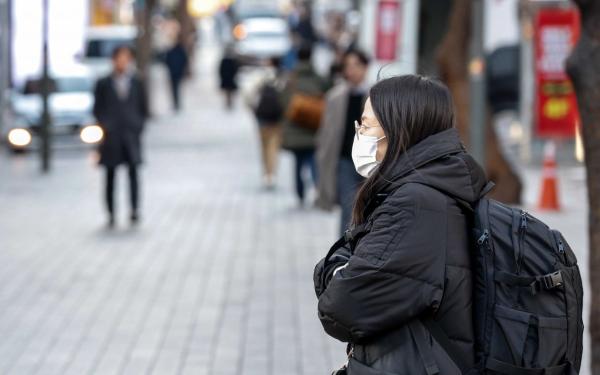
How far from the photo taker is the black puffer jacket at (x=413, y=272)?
341 centimetres

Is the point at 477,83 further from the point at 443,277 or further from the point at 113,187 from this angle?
the point at 443,277

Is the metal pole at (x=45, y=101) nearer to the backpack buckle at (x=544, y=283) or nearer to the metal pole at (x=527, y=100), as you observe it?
the metal pole at (x=527, y=100)

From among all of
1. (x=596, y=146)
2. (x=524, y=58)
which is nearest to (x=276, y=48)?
(x=524, y=58)

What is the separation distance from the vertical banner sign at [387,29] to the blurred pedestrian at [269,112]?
1.30 m

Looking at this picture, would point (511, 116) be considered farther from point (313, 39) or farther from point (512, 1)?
point (313, 39)

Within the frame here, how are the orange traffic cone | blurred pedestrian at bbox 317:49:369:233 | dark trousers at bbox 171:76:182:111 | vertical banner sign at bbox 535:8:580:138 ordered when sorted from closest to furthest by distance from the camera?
blurred pedestrian at bbox 317:49:369:233, the orange traffic cone, vertical banner sign at bbox 535:8:580:138, dark trousers at bbox 171:76:182:111

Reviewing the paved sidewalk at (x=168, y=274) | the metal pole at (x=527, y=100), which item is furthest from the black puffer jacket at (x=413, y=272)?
the metal pole at (x=527, y=100)

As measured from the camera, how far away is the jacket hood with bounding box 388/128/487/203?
3463 millimetres

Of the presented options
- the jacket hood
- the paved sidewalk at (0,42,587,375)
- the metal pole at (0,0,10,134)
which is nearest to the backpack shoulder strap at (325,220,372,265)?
the jacket hood

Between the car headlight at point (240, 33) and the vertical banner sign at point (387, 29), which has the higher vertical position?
the vertical banner sign at point (387, 29)

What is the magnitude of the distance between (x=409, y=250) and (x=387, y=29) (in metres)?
14.5

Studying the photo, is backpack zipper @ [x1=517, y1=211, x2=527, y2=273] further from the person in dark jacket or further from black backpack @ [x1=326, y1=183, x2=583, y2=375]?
the person in dark jacket

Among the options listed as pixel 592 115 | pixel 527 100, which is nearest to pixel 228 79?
pixel 527 100

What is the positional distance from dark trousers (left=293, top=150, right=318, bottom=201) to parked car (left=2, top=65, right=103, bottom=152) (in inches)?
333
